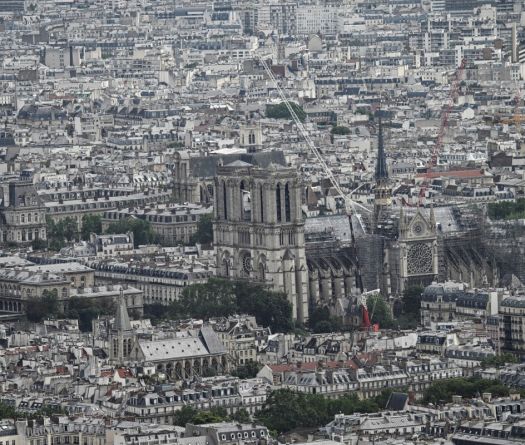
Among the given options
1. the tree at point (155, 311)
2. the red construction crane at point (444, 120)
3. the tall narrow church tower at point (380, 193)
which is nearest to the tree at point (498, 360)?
the tree at point (155, 311)

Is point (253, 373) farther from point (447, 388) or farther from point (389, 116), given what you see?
point (389, 116)

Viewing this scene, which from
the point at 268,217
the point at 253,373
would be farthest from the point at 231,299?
the point at 253,373

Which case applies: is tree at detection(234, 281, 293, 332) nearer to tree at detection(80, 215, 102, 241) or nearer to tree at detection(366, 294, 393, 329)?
tree at detection(366, 294, 393, 329)

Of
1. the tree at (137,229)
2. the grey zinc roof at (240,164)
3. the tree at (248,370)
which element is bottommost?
the tree at (137,229)

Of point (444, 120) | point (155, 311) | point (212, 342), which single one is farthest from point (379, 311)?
point (444, 120)

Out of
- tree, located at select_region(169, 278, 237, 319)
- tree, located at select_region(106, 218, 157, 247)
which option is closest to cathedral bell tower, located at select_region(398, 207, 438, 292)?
tree, located at select_region(169, 278, 237, 319)

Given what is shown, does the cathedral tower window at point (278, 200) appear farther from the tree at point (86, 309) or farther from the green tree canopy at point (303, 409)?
the green tree canopy at point (303, 409)
